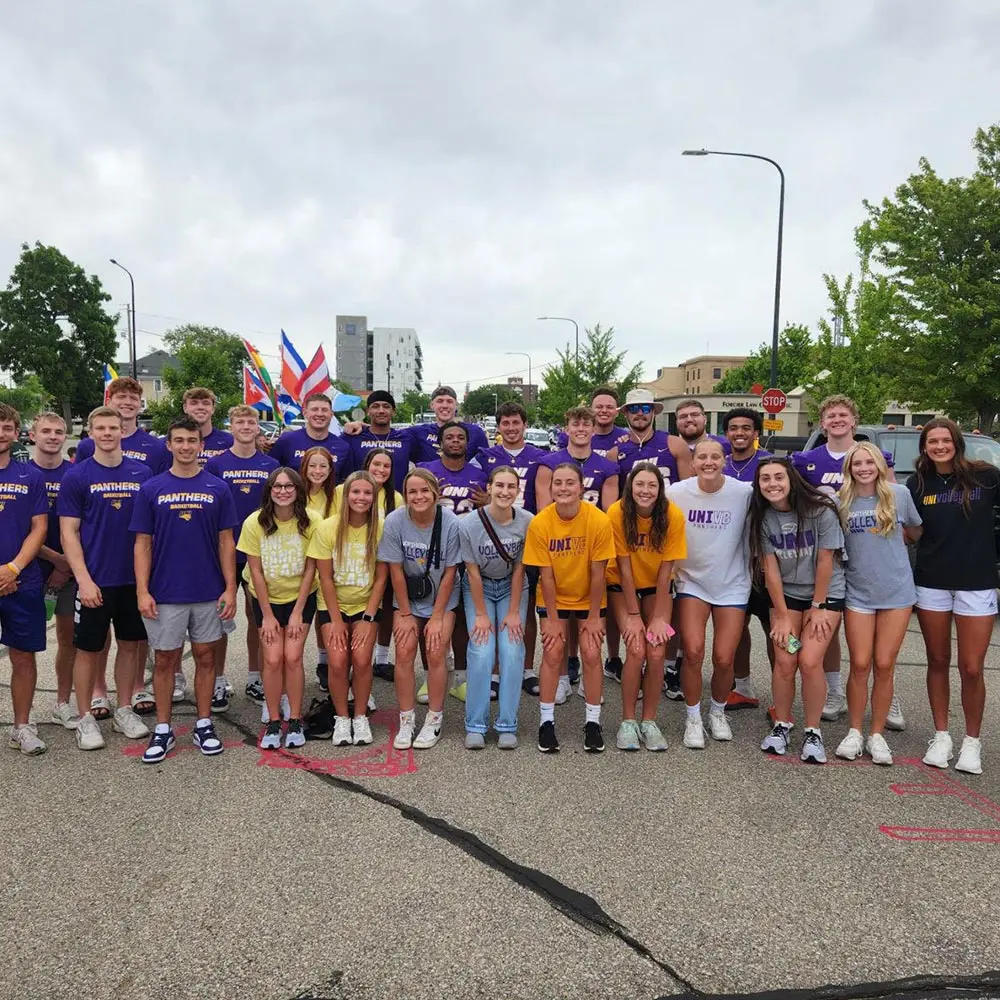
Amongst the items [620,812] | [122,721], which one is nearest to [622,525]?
[620,812]

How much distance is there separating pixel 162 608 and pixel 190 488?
2.41 feet

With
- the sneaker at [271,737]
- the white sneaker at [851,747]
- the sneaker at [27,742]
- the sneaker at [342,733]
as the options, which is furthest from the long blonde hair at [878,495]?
the sneaker at [27,742]

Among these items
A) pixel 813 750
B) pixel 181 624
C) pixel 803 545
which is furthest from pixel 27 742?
pixel 803 545

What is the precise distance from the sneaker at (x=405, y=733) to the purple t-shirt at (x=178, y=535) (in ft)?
4.54

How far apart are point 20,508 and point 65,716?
1426mm

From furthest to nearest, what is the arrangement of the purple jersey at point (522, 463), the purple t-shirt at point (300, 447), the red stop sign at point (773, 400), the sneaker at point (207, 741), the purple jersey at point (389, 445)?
the red stop sign at point (773, 400), the purple jersey at point (389, 445), the purple t-shirt at point (300, 447), the purple jersey at point (522, 463), the sneaker at point (207, 741)

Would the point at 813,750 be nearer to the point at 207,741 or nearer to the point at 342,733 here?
the point at 342,733


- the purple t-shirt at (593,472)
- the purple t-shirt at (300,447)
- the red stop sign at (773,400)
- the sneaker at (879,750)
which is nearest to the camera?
the sneaker at (879,750)

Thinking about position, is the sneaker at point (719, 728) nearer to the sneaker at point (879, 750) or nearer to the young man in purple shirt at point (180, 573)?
the sneaker at point (879, 750)

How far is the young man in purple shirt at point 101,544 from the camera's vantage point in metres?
4.58

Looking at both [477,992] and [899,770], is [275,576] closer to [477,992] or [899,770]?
[477,992]

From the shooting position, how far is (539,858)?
3.30m

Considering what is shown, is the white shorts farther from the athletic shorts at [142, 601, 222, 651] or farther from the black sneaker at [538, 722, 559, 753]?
the athletic shorts at [142, 601, 222, 651]

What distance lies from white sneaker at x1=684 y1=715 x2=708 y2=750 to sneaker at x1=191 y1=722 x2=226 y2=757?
2.81m
